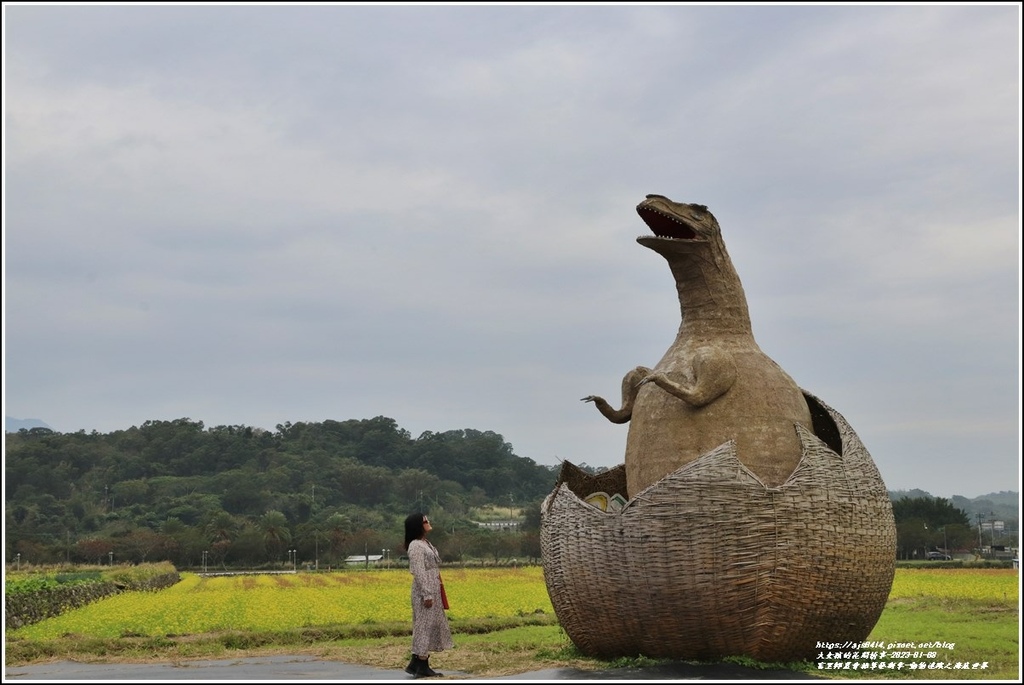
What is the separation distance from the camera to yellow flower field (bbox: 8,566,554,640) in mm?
17609

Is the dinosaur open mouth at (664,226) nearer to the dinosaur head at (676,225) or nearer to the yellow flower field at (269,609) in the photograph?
the dinosaur head at (676,225)

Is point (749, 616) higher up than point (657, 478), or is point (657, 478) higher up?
point (657, 478)

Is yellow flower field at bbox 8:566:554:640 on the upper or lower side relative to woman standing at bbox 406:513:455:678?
lower

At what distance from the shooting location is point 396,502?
85938 mm

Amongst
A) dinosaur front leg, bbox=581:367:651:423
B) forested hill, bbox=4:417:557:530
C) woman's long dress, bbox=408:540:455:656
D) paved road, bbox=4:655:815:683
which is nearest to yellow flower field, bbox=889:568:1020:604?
dinosaur front leg, bbox=581:367:651:423

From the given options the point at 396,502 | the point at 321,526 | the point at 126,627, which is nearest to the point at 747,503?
the point at 126,627

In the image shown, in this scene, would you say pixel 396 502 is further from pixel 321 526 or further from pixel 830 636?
pixel 830 636

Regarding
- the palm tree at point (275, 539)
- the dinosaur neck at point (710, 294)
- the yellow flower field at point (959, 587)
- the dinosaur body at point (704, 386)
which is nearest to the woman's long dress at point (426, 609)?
the dinosaur body at point (704, 386)

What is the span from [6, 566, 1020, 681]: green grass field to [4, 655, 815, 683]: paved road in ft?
1.48

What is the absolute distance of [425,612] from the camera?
32.9 feet

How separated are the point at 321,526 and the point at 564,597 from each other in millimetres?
53937

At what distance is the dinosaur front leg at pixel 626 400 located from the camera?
12.2 meters

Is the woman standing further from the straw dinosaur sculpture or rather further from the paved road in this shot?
the straw dinosaur sculpture

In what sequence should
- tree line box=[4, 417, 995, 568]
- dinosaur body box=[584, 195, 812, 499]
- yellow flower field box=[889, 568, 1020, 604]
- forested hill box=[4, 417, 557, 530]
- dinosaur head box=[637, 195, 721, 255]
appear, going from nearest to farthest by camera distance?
dinosaur body box=[584, 195, 812, 499] < dinosaur head box=[637, 195, 721, 255] < yellow flower field box=[889, 568, 1020, 604] < tree line box=[4, 417, 995, 568] < forested hill box=[4, 417, 557, 530]
